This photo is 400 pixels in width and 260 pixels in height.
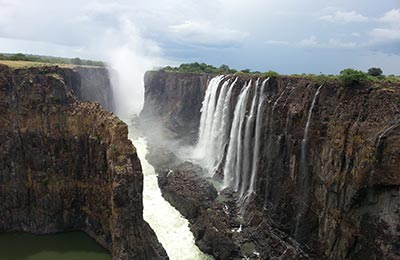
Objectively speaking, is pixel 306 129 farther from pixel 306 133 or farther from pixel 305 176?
pixel 305 176

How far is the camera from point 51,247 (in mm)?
31641

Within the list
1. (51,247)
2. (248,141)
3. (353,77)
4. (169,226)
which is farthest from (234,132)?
(51,247)

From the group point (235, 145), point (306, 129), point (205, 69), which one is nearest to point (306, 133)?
point (306, 129)

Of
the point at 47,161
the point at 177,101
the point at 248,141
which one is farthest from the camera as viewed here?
the point at 177,101

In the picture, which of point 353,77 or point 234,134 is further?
point 234,134

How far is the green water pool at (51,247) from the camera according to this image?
1201 inches

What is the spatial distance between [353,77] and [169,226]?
2143 centimetres

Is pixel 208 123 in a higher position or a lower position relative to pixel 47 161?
higher

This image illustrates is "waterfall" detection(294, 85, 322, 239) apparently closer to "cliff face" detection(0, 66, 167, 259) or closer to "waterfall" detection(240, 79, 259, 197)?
"waterfall" detection(240, 79, 259, 197)

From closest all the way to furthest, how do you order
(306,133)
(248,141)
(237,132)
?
(306,133)
(248,141)
(237,132)

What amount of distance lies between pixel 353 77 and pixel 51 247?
27.6 m

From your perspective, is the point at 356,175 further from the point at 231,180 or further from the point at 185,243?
the point at 231,180

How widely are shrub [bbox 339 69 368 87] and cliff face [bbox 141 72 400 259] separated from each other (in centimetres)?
61

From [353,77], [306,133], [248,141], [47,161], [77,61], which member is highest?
[353,77]
